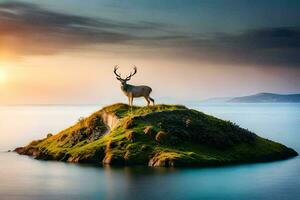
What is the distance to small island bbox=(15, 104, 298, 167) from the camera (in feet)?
281

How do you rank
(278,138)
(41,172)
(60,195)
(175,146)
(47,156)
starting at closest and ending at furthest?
(60,195), (41,172), (175,146), (47,156), (278,138)

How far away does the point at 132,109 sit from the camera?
333 ft

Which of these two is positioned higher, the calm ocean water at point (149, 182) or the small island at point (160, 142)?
the small island at point (160, 142)

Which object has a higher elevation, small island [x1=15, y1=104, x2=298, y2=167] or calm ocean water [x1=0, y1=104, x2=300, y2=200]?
small island [x1=15, y1=104, x2=298, y2=167]

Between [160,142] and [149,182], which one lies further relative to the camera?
[160,142]

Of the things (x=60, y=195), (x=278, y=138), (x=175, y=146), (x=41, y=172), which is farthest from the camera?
(x=278, y=138)

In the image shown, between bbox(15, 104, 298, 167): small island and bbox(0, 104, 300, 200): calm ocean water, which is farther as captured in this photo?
bbox(15, 104, 298, 167): small island

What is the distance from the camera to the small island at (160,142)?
85750 mm

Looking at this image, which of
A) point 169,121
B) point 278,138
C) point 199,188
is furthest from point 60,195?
point 278,138

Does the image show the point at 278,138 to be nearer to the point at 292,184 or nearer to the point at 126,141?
the point at 126,141

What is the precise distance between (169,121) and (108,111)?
13.9 m

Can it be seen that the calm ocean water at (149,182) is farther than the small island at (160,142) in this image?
No

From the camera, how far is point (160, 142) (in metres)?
89.1

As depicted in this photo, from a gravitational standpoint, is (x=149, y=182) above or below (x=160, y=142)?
below
